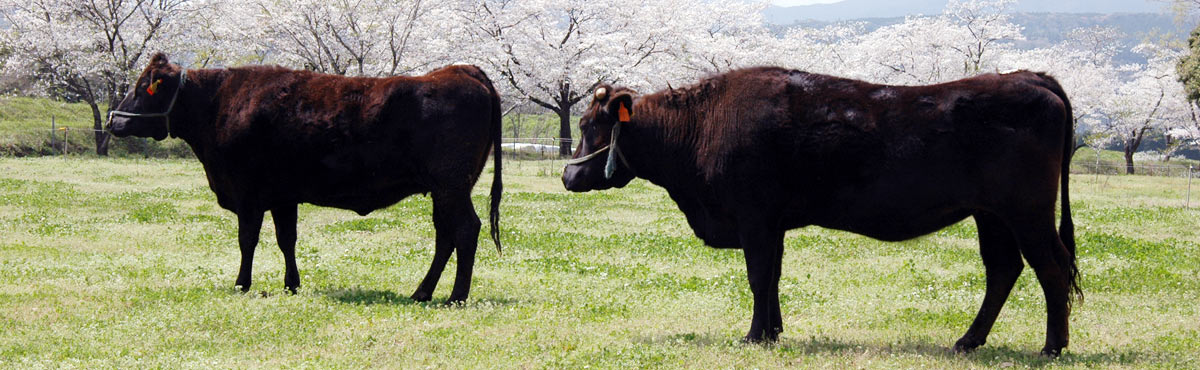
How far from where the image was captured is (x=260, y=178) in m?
11.7

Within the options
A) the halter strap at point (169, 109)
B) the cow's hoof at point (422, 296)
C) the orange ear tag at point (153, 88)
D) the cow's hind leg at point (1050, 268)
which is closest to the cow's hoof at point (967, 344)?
the cow's hind leg at point (1050, 268)

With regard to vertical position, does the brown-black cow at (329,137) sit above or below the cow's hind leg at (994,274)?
above

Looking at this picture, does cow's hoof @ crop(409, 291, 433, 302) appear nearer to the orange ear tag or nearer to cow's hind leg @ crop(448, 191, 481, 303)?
cow's hind leg @ crop(448, 191, 481, 303)

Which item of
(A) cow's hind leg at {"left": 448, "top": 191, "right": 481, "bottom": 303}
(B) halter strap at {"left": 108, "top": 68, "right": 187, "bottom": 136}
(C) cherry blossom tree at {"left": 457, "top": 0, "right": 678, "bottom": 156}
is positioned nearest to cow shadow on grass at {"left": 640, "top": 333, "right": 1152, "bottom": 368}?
(A) cow's hind leg at {"left": 448, "top": 191, "right": 481, "bottom": 303}

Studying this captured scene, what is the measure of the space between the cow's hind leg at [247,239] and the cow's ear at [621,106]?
15.2ft

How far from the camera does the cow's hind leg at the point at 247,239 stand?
38.6ft

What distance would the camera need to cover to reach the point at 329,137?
37.1 feet

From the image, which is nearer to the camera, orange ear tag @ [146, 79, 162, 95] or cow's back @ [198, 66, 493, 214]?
cow's back @ [198, 66, 493, 214]

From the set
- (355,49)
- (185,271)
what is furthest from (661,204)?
(355,49)

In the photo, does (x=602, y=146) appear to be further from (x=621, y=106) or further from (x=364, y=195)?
(x=364, y=195)

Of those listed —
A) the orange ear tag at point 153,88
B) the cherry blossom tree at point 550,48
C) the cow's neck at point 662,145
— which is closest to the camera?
the cow's neck at point 662,145

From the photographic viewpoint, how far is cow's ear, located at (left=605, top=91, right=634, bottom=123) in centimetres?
953

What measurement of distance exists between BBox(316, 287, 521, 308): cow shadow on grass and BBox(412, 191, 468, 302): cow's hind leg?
132 mm

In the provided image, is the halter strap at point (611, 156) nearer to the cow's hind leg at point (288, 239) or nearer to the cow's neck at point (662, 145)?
the cow's neck at point (662, 145)
